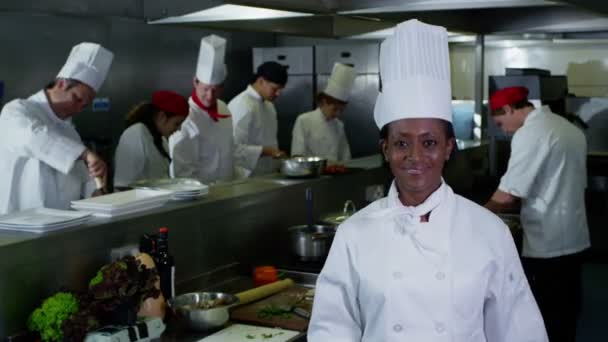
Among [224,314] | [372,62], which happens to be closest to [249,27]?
[224,314]

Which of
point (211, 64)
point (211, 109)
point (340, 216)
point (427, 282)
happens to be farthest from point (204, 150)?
point (427, 282)

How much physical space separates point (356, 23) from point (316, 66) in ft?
11.1

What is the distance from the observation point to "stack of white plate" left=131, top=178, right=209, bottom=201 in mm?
3000

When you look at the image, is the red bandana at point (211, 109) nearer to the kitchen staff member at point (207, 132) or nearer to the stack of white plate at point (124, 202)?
the kitchen staff member at point (207, 132)

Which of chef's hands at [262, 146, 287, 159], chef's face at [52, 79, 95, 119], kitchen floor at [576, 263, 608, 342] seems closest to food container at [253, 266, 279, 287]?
chef's face at [52, 79, 95, 119]

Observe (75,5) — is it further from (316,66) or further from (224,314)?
(224,314)

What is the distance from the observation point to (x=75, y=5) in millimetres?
5438

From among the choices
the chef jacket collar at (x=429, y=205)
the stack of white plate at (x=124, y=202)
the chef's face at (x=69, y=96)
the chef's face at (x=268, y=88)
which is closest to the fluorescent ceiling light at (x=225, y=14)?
the chef's face at (x=69, y=96)

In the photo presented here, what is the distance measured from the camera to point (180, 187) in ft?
10.2

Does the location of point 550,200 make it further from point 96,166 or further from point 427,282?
point 427,282

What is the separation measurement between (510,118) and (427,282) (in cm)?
268

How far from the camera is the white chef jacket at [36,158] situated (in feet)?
10.3

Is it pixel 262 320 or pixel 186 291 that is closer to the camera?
pixel 262 320

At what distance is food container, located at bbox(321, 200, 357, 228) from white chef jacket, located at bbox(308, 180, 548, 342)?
177 centimetres
